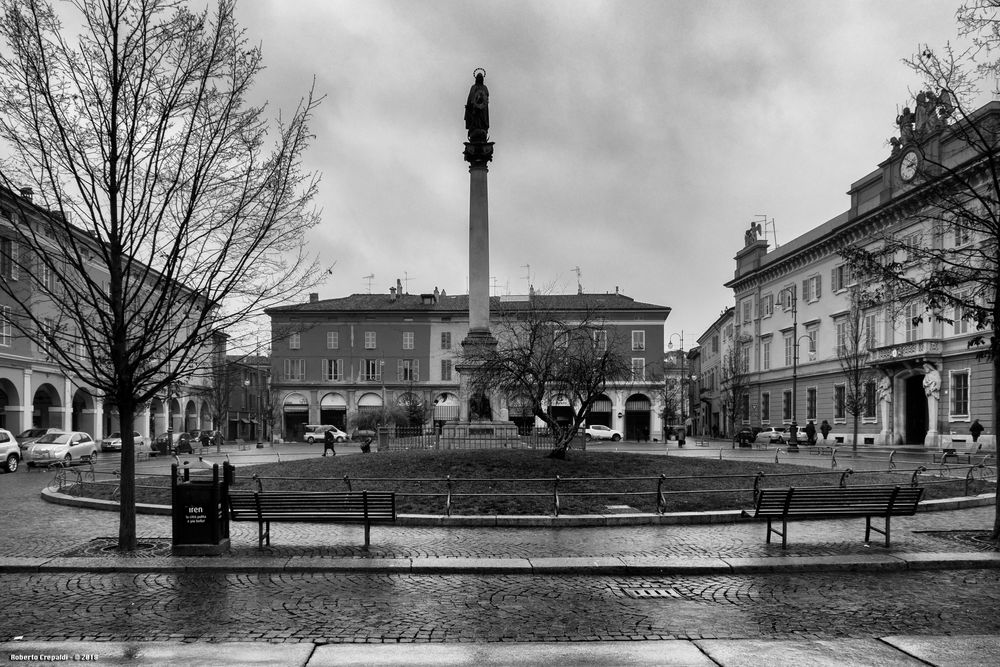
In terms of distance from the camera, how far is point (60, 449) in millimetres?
32656

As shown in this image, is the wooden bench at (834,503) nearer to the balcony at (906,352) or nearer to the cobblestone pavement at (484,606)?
the cobblestone pavement at (484,606)

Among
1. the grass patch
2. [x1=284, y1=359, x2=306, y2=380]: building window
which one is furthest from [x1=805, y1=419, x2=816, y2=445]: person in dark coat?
[x1=284, y1=359, x2=306, y2=380]: building window

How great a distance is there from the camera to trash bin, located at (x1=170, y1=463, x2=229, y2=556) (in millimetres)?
11133

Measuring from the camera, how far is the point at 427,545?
12.2m

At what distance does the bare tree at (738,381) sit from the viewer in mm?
64312

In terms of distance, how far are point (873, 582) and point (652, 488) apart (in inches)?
313

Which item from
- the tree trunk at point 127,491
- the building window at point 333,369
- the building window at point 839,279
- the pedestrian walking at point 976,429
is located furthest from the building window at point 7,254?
the building window at point 333,369

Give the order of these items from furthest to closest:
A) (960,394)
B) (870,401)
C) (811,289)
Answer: (811,289) < (870,401) < (960,394)

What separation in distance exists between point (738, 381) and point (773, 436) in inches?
423

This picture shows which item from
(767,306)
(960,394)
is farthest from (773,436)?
(960,394)

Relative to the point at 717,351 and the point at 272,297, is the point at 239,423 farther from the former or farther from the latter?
the point at 272,297

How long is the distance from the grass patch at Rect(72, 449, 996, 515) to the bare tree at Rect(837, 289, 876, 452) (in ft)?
71.0

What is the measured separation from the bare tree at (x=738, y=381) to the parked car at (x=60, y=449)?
4697cm

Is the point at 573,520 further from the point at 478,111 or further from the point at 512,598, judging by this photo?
the point at 478,111
